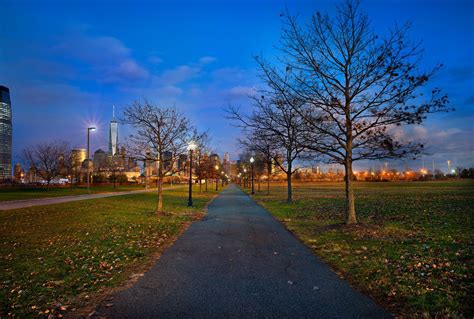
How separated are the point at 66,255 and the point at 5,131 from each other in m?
140

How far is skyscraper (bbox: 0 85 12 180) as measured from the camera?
9930 centimetres

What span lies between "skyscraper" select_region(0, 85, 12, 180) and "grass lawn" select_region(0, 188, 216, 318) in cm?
9944

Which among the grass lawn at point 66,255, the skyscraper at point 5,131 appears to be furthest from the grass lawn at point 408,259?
the skyscraper at point 5,131

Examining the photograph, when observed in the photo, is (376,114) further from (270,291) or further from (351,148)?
(270,291)

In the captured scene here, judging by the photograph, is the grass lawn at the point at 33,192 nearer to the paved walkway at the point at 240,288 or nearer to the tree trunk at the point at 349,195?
the paved walkway at the point at 240,288

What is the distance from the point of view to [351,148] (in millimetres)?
11125

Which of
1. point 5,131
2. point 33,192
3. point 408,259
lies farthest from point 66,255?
point 5,131

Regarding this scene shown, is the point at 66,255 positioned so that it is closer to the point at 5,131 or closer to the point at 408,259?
the point at 408,259

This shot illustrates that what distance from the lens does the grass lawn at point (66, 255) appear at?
4.95m

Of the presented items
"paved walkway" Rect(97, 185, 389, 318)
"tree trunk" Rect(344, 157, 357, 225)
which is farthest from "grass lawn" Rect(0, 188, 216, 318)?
"tree trunk" Rect(344, 157, 357, 225)

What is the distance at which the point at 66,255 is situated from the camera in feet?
25.6

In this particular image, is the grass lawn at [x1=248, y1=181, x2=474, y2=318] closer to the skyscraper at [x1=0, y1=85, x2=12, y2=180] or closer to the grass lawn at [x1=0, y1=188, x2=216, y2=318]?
the grass lawn at [x1=0, y1=188, x2=216, y2=318]

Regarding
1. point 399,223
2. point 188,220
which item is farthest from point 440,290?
point 188,220

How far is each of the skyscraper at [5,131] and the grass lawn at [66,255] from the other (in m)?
99.4
